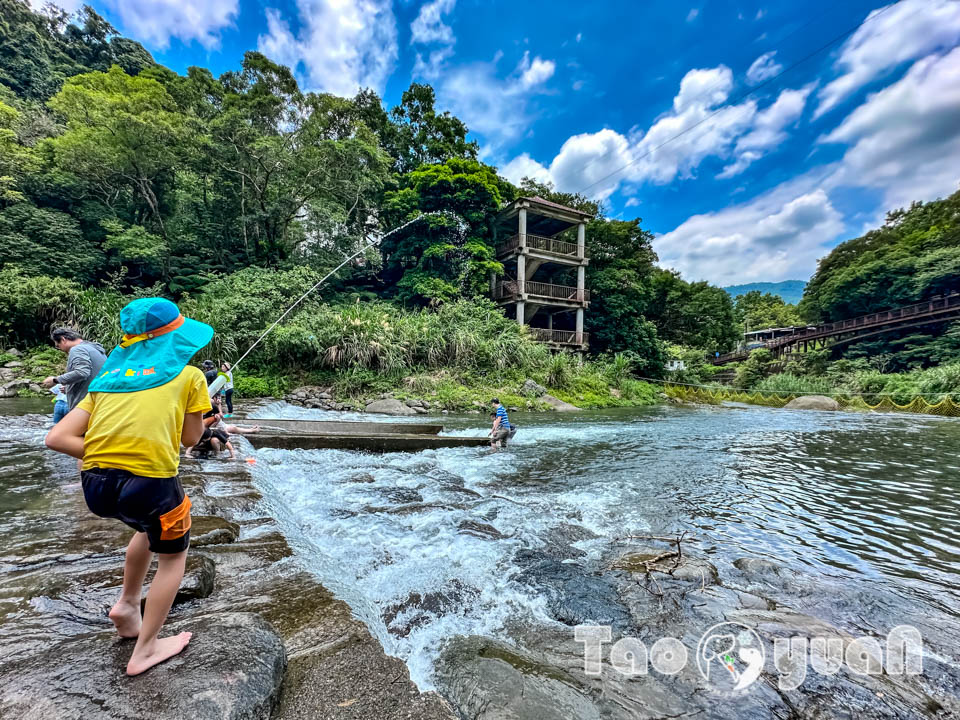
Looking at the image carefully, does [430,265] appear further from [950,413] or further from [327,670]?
[950,413]

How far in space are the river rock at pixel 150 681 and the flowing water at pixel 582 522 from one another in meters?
0.83

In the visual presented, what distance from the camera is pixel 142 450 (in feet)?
5.18

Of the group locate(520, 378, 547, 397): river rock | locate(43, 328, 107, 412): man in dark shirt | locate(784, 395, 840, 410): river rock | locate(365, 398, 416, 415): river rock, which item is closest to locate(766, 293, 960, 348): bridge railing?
locate(784, 395, 840, 410): river rock

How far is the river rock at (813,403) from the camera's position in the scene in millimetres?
18703

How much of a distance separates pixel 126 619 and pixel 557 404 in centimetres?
1472

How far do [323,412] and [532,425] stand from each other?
6.33 meters

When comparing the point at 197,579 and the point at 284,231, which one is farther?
the point at 284,231

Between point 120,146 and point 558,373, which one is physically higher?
point 120,146

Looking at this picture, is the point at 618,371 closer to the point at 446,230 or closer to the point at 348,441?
the point at 446,230

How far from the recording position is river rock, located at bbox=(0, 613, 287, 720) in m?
1.39

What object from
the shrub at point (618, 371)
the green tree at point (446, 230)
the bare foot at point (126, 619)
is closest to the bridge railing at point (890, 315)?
the shrub at point (618, 371)

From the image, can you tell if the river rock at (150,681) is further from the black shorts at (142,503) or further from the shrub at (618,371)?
the shrub at (618,371)

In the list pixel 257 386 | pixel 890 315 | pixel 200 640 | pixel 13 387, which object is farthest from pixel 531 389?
pixel 890 315

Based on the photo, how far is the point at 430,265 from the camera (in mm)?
21953
